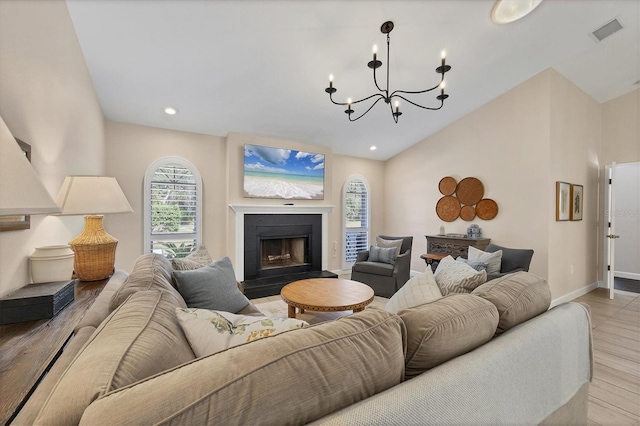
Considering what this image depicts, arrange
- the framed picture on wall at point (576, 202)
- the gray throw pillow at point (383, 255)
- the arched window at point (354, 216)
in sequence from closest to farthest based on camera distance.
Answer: the framed picture on wall at point (576, 202) < the gray throw pillow at point (383, 255) < the arched window at point (354, 216)

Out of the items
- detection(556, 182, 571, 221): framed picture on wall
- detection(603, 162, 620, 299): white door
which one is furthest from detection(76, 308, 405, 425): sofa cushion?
detection(603, 162, 620, 299): white door

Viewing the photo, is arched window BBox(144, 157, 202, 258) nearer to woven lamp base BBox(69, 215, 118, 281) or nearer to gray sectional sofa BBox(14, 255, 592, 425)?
woven lamp base BBox(69, 215, 118, 281)

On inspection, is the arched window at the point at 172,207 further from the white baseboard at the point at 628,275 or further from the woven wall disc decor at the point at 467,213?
the white baseboard at the point at 628,275

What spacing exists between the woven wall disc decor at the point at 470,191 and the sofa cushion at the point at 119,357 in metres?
4.57

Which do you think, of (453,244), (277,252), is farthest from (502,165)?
(277,252)

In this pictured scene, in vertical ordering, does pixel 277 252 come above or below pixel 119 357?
below

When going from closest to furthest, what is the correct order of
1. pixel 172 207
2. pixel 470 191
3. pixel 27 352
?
pixel 27 352 → pixel 172 207 → pixel 470 191

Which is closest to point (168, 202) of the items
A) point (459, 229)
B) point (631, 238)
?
point (459, 229)

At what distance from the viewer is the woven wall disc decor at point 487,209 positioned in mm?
4180

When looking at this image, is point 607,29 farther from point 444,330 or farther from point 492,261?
point 444,330

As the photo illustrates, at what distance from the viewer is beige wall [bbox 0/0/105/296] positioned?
1308 millimetres

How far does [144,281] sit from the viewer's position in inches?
54.3

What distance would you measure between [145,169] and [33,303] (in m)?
3.08

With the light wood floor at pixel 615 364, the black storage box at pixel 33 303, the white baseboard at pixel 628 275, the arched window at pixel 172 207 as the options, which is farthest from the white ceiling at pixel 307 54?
the white baseboard at pixel 628 275
